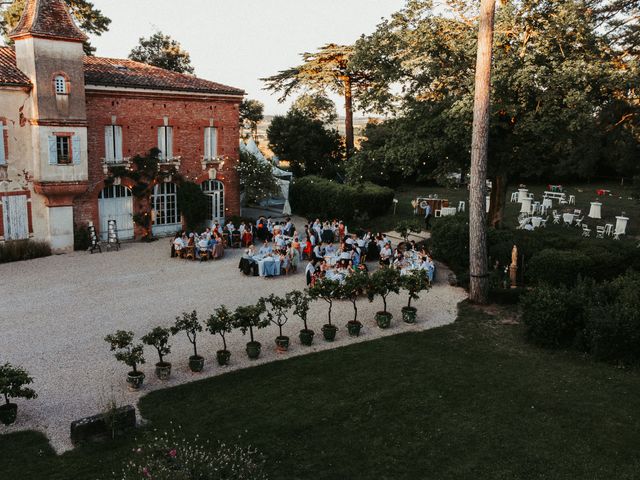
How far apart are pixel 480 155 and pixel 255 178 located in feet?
54.1

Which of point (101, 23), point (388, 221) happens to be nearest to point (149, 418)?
point (388, 221)

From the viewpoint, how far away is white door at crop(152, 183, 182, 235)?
29656mm

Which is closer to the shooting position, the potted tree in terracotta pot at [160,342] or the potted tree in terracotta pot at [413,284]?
the potted tree in terracotta pot at [160,342]

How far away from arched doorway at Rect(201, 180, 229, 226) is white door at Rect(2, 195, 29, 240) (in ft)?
30.1

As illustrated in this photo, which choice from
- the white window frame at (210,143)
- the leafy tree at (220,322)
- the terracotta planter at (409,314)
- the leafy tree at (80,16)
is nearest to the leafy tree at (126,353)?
the leafy tree at (220,322)

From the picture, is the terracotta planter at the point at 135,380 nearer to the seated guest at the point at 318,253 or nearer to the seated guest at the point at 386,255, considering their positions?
the seated guest at the point at 318,253

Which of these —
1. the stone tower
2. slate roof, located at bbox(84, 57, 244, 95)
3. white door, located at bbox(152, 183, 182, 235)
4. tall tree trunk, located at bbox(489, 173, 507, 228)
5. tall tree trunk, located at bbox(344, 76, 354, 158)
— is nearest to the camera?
the stone tower

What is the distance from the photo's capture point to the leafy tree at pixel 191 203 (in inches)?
1172

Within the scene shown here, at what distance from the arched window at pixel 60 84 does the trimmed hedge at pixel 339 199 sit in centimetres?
1503

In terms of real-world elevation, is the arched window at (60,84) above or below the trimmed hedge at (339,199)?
above

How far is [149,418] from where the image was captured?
11.5m

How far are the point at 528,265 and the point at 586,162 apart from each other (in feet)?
80.4

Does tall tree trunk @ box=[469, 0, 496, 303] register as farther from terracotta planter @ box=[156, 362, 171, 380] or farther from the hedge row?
terracotta planter @ box=[156, 362, 171, 380]

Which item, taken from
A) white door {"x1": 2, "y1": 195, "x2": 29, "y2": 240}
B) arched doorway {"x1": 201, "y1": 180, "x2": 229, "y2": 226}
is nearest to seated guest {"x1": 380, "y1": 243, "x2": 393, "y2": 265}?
arched doorway {"x1": 201, "y1": 180, "x2": 229, "y2": 226}
